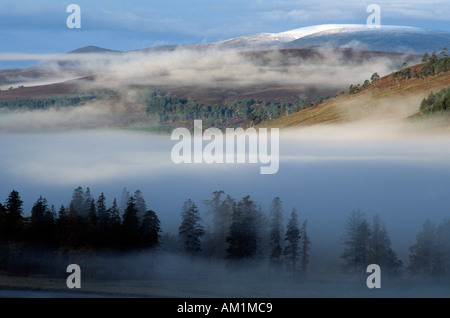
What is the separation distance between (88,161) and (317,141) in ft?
201

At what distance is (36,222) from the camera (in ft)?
227

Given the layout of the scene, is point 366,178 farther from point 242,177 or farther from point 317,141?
point 317,141

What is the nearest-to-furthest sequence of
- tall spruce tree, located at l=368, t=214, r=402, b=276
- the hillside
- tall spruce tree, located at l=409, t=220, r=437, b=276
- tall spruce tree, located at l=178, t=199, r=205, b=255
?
tall spruce tree, located at l=409, t=220, r=437, b=276 < tall spruce tree, located at l=368, t=214, r=402, b=276 < tall spruce tree, located at l=178, t=199, r=205, b=255 < the hillside

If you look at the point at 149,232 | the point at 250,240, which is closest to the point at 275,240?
the point at 250,240

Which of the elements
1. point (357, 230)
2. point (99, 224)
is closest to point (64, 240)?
point (99, 224)

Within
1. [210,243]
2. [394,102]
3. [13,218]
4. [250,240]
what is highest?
[394,102]

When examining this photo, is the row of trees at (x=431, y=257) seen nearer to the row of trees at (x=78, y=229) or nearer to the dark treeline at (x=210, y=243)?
the dark treeline at (x=210, y=243)

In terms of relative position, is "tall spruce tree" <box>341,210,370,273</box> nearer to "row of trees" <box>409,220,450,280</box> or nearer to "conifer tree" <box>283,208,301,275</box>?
Answer: "row of trees" <box>409,220,450,280</box>

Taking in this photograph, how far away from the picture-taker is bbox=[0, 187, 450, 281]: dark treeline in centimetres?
6675

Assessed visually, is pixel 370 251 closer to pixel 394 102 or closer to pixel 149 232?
pixel 149 232

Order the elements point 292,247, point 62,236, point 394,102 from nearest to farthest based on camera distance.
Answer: point 62,236 → point 292,247 → point 394,102

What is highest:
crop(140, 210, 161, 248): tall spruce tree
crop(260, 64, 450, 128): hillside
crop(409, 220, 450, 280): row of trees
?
crop(260, 64, 450, 128): hillside

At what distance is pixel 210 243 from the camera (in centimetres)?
7175

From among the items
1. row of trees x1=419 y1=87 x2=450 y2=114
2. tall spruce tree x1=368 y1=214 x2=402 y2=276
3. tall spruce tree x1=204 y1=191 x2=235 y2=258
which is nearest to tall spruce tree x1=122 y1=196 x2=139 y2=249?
tall spruce tree x1=204 y1=191 x2=235 y2=258
